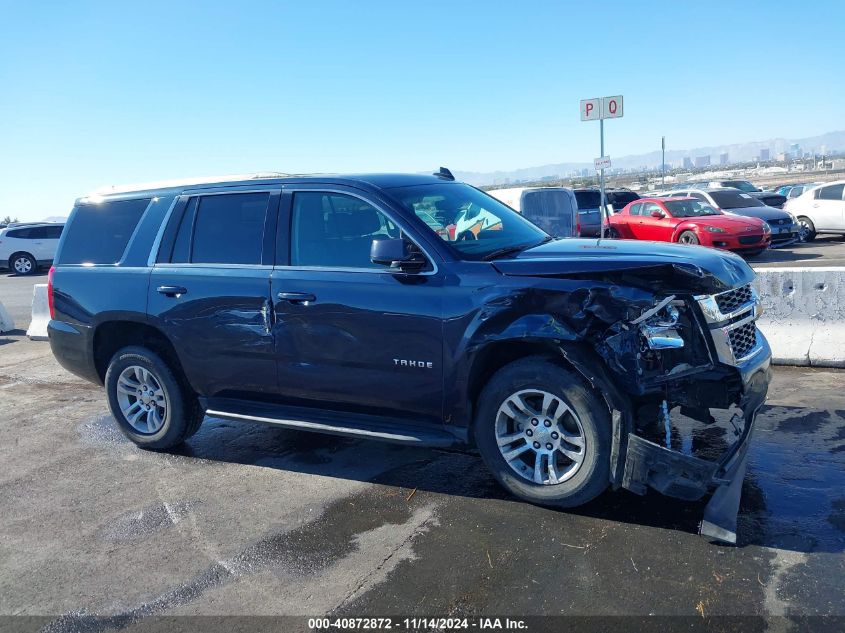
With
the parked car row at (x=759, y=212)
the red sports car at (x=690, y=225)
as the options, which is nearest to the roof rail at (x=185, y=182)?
the red sports car at (x=690, y=225)

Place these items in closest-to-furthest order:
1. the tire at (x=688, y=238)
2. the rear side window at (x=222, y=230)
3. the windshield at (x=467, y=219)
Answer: the windshield at (x=467, y=219) → the rear side window at (x=222, y=230) → the tire at (x=688, y=238)

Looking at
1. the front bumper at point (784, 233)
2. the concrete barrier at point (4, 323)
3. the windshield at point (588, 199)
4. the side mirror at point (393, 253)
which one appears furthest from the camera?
the windshield at point (588, 199)

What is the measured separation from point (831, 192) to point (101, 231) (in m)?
18.9

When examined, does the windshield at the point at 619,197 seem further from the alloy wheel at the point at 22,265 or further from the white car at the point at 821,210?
the alloy wheel at the point at 22,265

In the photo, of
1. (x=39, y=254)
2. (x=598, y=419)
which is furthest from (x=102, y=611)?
(x=39, y=254)

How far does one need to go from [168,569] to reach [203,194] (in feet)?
9.07

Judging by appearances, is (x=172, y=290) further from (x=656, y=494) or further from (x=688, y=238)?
(x=688, y=238)

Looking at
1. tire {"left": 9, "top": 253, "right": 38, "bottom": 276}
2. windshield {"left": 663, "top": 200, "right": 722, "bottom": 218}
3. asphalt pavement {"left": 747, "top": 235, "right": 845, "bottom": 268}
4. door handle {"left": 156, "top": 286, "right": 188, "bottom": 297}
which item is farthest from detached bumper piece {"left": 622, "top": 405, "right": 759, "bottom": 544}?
tire {"left": 9, "top": 253, "right": 38, "bottom": 276}

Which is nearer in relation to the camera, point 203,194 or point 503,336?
point 503,336

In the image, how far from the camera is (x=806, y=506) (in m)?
4.08

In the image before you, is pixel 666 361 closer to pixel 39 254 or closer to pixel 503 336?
pixel 503 336

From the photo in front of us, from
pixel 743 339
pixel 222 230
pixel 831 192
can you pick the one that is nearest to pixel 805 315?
pixel 743 339

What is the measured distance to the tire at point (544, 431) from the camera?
4035 mm

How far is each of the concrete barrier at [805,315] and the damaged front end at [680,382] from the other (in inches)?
137
